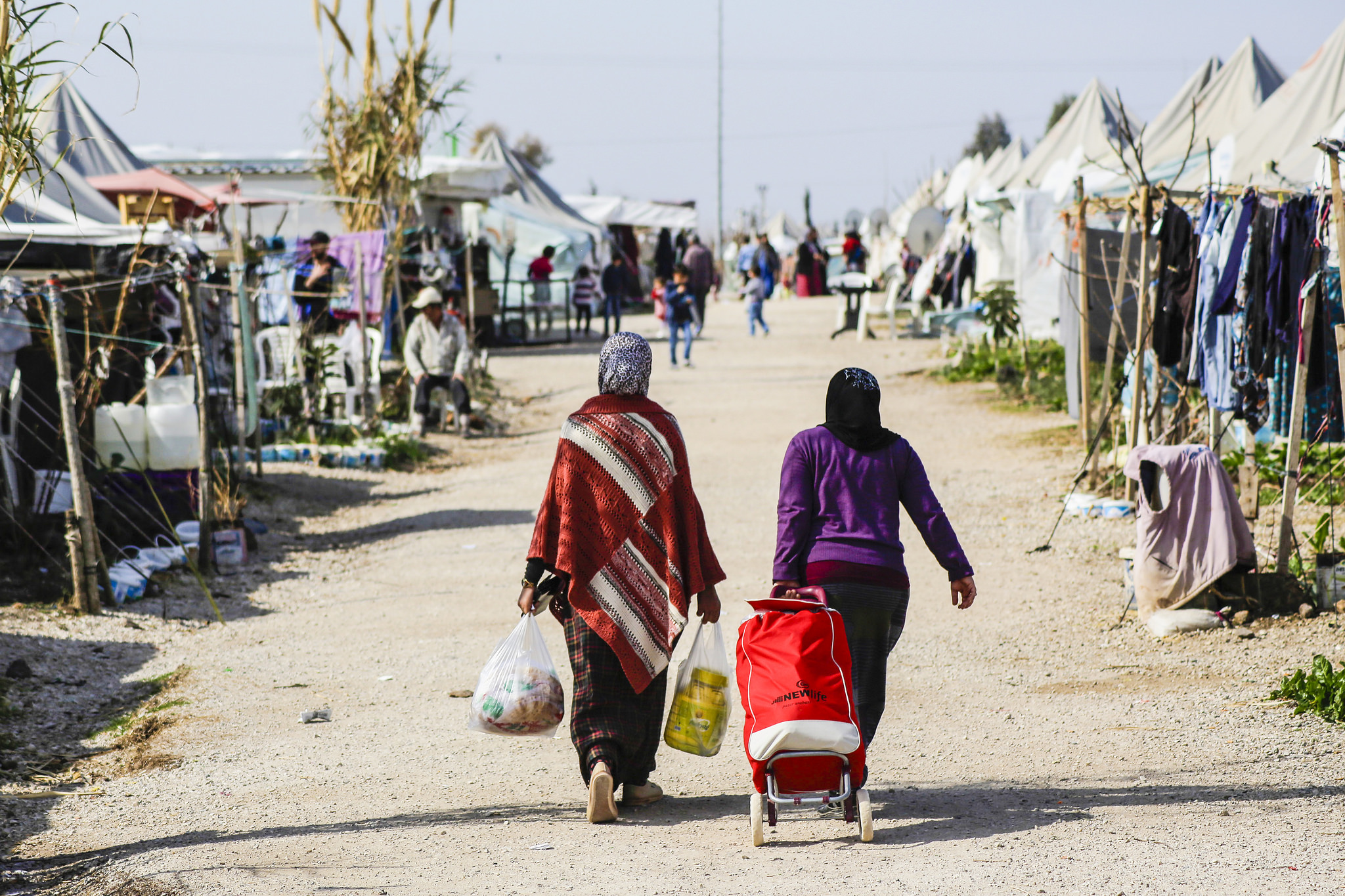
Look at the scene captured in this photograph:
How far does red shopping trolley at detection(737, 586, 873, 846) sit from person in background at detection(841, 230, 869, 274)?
2465cm

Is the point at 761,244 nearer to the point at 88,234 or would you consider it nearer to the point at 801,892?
the point at 88,234

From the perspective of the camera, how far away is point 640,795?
443 centimetres

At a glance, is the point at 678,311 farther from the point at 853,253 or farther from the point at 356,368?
the point at 853,253

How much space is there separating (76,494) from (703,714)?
14.5 ft

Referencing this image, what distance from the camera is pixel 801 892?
11.8ft

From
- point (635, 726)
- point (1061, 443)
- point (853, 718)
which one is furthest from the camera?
point (1061, 443)

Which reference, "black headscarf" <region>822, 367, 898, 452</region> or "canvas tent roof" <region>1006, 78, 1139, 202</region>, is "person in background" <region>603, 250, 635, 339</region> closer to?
"canvas tent roof" <region>1006, 78, 1139, 202</region>

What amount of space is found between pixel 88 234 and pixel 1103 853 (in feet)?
23.9

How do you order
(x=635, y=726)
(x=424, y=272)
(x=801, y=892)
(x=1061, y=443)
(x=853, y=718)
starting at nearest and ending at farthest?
(x=801, y=892)
(x=853, y=718)
(x=635, y=726)
(x=1061, y=443)
(x=424, y=272)

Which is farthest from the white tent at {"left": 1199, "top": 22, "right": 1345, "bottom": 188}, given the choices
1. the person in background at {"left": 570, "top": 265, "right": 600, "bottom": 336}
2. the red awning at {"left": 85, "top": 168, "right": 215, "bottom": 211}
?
the person in background at {"left": 570, "top": 265, "right": 600, "bottom": 336}

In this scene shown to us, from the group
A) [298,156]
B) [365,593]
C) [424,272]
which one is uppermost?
[298,156]

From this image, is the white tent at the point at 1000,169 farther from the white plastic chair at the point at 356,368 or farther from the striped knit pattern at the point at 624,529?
the striped knit pattern at the point at 624,529

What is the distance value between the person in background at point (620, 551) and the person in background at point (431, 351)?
31.1 ft

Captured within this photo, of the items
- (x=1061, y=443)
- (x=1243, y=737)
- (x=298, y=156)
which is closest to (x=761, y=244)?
(x=298, y=156)
